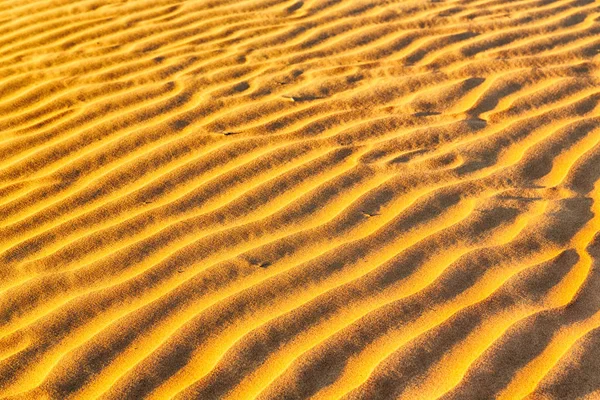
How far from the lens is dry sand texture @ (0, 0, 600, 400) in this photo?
2.29m

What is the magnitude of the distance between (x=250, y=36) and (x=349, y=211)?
1.73 meters

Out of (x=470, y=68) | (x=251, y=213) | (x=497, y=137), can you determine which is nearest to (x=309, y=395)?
(x=251, y=213)

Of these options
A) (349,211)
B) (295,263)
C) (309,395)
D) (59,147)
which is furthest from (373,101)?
(309,395)

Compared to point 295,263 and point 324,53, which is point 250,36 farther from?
point 295,263

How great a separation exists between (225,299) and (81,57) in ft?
6.82

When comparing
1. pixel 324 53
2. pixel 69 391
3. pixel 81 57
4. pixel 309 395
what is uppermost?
pixel 81 57

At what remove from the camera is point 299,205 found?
2.90 metres

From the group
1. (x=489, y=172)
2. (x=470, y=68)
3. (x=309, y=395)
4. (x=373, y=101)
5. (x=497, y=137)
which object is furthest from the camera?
(x=470, y=68)

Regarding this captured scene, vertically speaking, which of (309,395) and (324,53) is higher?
(324,53)

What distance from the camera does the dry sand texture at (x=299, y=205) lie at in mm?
2287

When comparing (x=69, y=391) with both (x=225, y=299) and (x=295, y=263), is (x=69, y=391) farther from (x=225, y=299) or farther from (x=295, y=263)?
(x=295, y=263)

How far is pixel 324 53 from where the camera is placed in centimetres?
406

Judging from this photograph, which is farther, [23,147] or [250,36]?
[250,36]

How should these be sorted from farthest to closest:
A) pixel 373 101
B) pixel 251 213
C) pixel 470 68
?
pixel 470 68, pixel 373 101, pixel 251 213
